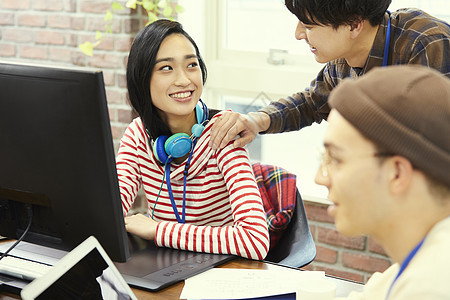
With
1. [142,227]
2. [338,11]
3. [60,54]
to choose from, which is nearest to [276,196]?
[142,227]

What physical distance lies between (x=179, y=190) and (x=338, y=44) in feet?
2.06

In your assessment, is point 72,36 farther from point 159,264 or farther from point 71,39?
point 159,264

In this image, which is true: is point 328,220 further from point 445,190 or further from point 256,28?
point 445,190

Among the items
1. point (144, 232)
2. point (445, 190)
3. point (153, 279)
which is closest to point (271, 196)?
point (144, 232)

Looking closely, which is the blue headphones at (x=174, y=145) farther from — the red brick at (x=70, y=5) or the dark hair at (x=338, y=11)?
the red brick at (x=70, y=5)

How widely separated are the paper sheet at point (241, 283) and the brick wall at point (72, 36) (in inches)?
69.3

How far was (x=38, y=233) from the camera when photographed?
1286mm

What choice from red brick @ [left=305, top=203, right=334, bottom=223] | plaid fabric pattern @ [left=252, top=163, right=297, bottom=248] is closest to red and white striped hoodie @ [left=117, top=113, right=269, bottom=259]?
plaid fabric pattern @ [left=252, top=163, right=297, bottom=248]

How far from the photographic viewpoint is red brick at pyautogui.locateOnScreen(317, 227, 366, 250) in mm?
2750

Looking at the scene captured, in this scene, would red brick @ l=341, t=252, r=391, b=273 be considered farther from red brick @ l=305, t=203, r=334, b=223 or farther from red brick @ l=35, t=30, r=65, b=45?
red brick @ l=35, t=30, r=65, b=45

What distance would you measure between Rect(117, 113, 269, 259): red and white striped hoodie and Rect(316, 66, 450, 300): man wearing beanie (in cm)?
70

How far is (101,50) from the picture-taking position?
3035 mm

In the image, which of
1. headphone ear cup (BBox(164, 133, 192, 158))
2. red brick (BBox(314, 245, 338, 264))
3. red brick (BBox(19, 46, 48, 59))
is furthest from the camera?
red brick (BBox(19, 46, 48, 59))

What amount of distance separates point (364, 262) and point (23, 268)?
5.74 feet
